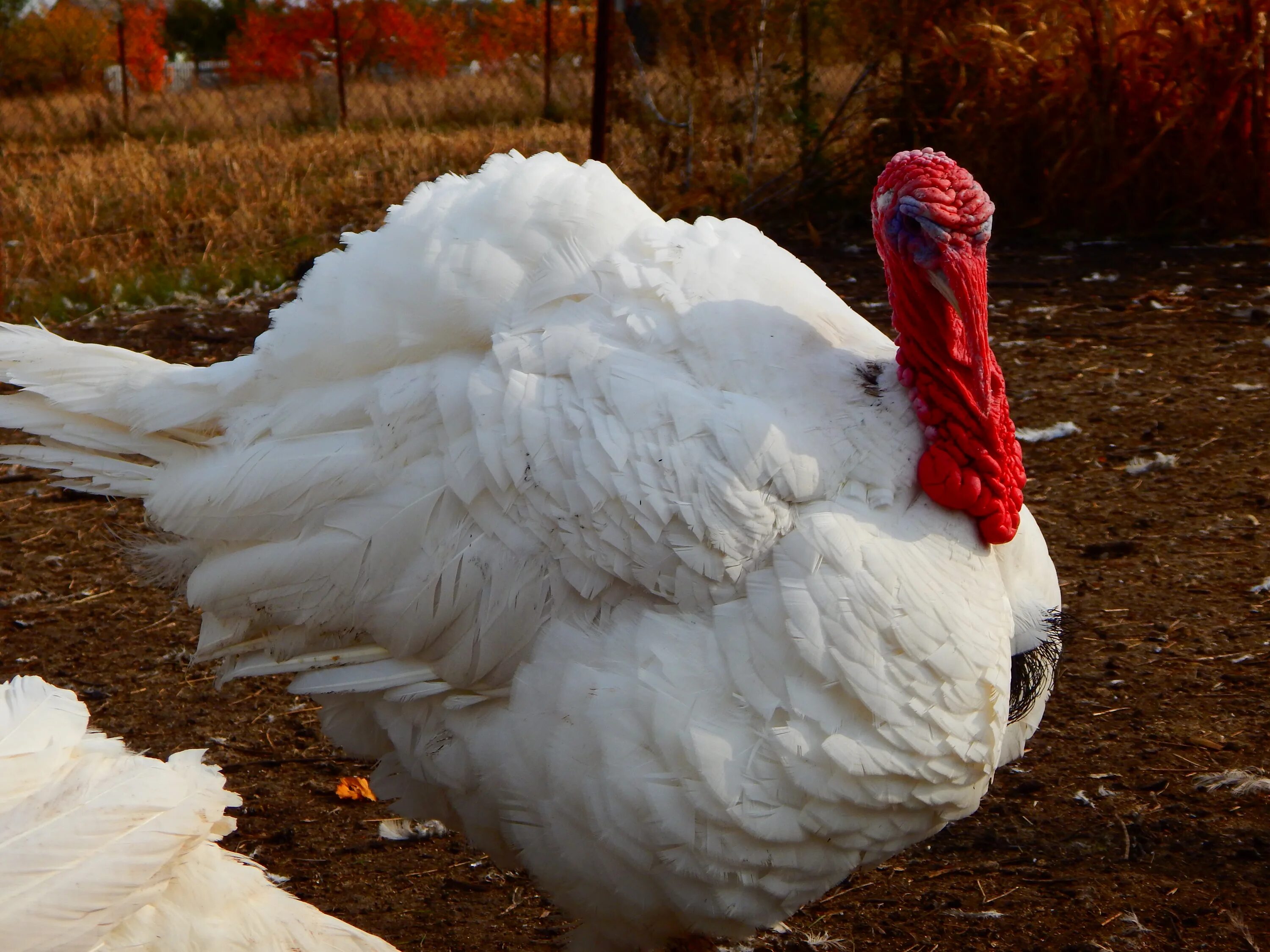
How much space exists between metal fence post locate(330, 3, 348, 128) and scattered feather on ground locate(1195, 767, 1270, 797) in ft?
34.8

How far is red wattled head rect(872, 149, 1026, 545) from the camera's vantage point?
2.46 meters

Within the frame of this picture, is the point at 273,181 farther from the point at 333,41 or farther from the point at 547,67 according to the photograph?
the point at 333,41

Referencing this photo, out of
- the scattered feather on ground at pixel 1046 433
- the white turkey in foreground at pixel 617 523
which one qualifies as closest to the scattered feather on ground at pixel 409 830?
the white turkey in foreground at pixel 617 523

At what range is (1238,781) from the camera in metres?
3.25

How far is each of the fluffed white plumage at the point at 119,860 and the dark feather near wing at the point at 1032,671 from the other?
1377 millimetres

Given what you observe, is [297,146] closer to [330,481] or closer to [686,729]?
[330,481]

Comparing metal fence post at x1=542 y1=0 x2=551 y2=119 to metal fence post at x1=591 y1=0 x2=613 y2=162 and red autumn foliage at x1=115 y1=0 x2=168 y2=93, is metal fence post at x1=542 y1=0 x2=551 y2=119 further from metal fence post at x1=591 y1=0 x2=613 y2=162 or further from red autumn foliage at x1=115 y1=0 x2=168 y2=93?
red autumn foliage at x1=115 y1=0 x2=168 y2=93

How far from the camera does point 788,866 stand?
2318 mm

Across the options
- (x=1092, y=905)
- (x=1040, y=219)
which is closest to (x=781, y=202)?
(x=1040, y=219)

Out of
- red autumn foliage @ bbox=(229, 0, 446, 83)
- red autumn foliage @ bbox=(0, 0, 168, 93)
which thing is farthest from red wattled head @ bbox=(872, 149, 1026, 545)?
red autumn foliage @ bbox=(0, 0, 168, 93)

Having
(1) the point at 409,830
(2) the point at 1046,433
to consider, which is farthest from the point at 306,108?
(1) the point at 409,830

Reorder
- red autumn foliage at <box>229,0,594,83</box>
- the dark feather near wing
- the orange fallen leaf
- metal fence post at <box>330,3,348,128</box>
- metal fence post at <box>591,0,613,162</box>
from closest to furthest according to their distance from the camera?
the dark feather near wing → the orange fallen leaf → metal fence post at <box>591,0,613,162</box> → metal fence post at <box>330,3,348,128</box> → red autumn foliage at <box>229,0,594,83</box>

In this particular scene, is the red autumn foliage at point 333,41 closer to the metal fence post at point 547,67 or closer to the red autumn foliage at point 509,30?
the red autumn foliage at point 509,30

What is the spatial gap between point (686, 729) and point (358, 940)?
2.08 feet
